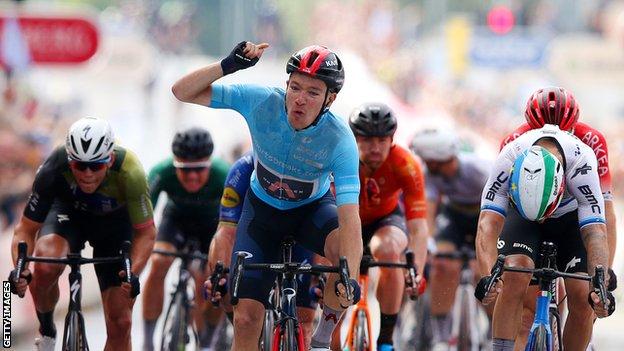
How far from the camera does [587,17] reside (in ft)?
129

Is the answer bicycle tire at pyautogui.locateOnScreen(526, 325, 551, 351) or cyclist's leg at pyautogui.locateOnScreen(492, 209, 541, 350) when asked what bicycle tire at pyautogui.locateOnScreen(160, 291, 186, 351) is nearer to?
cyclist's leg at pyautogui.locateOnScreen(492, 209, 541, 350)

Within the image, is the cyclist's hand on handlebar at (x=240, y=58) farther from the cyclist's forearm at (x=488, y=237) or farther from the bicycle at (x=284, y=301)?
the cyclist's forearm at (x=488, y=237)

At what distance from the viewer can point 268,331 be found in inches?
286

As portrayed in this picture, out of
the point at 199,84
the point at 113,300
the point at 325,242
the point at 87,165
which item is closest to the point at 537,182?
the point at 325,242

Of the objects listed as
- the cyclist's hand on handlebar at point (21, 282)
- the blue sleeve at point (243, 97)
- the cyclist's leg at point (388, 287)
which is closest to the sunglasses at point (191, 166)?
the cyclist's leg at point (388, 287)

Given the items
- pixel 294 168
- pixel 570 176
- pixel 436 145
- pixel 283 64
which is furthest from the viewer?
pixel 283 64

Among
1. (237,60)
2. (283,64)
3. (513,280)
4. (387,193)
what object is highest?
(283,64)

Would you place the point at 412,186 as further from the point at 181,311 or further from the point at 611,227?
the point at 181,311

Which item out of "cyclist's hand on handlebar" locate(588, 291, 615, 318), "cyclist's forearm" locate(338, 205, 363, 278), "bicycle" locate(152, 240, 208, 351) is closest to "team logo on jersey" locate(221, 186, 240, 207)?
"cyclist's forearm" locate(338, 205, 363, 278)

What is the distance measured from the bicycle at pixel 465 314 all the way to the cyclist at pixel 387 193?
158 centimetres

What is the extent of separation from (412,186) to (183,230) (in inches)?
94.4

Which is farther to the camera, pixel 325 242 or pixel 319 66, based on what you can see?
pixel 325 242

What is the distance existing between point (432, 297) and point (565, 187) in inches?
156

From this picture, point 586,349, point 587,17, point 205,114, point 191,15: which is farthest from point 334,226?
point 587,17
